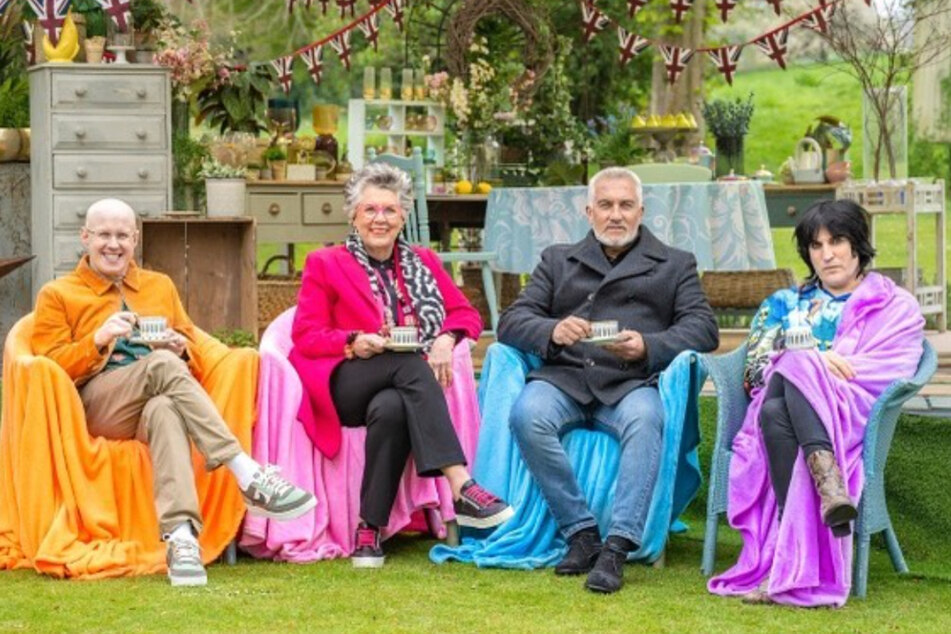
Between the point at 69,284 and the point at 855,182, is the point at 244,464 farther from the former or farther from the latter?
the point at 855,182

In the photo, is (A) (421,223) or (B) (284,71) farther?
(B) (284,71)

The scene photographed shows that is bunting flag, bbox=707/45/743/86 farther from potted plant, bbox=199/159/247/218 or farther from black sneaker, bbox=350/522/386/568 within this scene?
black sneaker, bbox=350/522/386/568

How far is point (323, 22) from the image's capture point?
21.8 m

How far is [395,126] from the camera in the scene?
9.72 m

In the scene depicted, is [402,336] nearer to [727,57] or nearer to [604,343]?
[604,343]

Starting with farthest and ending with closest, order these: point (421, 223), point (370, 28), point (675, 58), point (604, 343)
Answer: point (370, 28), point (675, 58), point (421, 223), point (604, 343)

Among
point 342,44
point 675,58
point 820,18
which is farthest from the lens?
point 342,44

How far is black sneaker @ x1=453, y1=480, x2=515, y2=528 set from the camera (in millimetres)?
5262

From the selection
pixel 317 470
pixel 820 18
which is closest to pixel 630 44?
pixel 820 18

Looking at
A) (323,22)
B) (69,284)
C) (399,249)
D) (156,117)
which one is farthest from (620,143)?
(323,22)

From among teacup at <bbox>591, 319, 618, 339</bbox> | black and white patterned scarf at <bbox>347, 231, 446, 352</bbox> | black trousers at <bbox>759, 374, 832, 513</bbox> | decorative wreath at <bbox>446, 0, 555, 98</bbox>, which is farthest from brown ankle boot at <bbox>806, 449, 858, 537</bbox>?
decorative wreath at <bbox>446, 0, 555, 98</bbox>

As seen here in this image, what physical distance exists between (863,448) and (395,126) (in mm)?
5188

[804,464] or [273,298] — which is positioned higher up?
[273,298]

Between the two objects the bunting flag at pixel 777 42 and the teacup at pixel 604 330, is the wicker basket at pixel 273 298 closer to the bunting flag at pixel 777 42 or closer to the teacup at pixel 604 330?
the bunting flag at pixel 777 42
